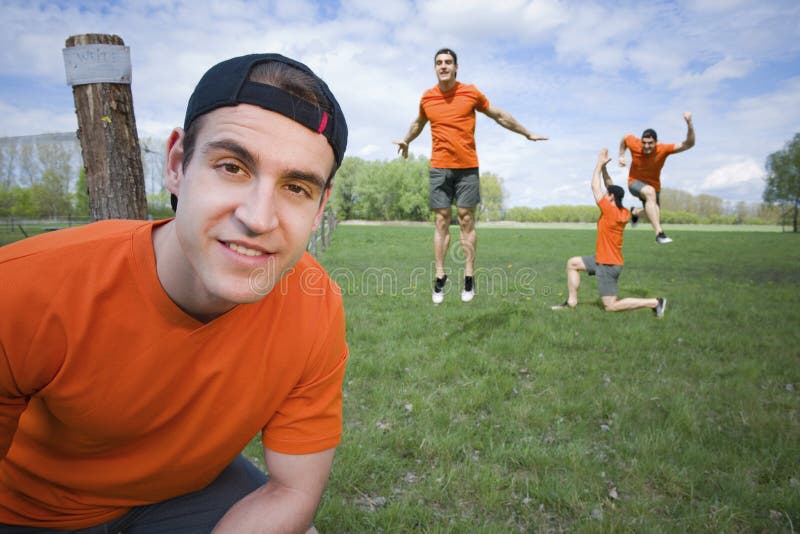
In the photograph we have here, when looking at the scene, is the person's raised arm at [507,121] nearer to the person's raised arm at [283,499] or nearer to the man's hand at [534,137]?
the man's hand at [534,137]

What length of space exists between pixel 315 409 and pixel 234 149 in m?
1.04

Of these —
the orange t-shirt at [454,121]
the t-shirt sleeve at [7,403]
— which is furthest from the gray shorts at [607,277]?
the t-shirt sleeve at [7,403]

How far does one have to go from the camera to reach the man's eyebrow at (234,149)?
1455 millimetres

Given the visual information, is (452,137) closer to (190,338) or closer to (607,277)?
(607,277)

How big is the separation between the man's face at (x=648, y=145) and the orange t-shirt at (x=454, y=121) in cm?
468

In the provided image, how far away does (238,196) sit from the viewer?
147 centimetres

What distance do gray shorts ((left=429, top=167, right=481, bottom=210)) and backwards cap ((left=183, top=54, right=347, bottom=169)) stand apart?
5.33 meters

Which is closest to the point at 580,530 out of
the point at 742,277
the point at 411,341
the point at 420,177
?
the point at 411,341

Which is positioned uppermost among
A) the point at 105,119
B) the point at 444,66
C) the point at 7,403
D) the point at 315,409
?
the point at 444,66

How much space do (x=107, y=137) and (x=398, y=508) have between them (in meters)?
3.05

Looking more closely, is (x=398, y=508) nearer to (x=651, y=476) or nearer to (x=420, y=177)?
(x=651, y=476)

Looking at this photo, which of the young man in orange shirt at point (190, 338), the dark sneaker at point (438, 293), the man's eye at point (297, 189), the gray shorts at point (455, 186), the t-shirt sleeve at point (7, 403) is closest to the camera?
the t-shirt sleeve at point (7, 403)

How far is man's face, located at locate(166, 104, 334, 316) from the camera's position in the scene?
1465 millimetres

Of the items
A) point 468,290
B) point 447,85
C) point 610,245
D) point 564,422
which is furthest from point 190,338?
point 610,245
